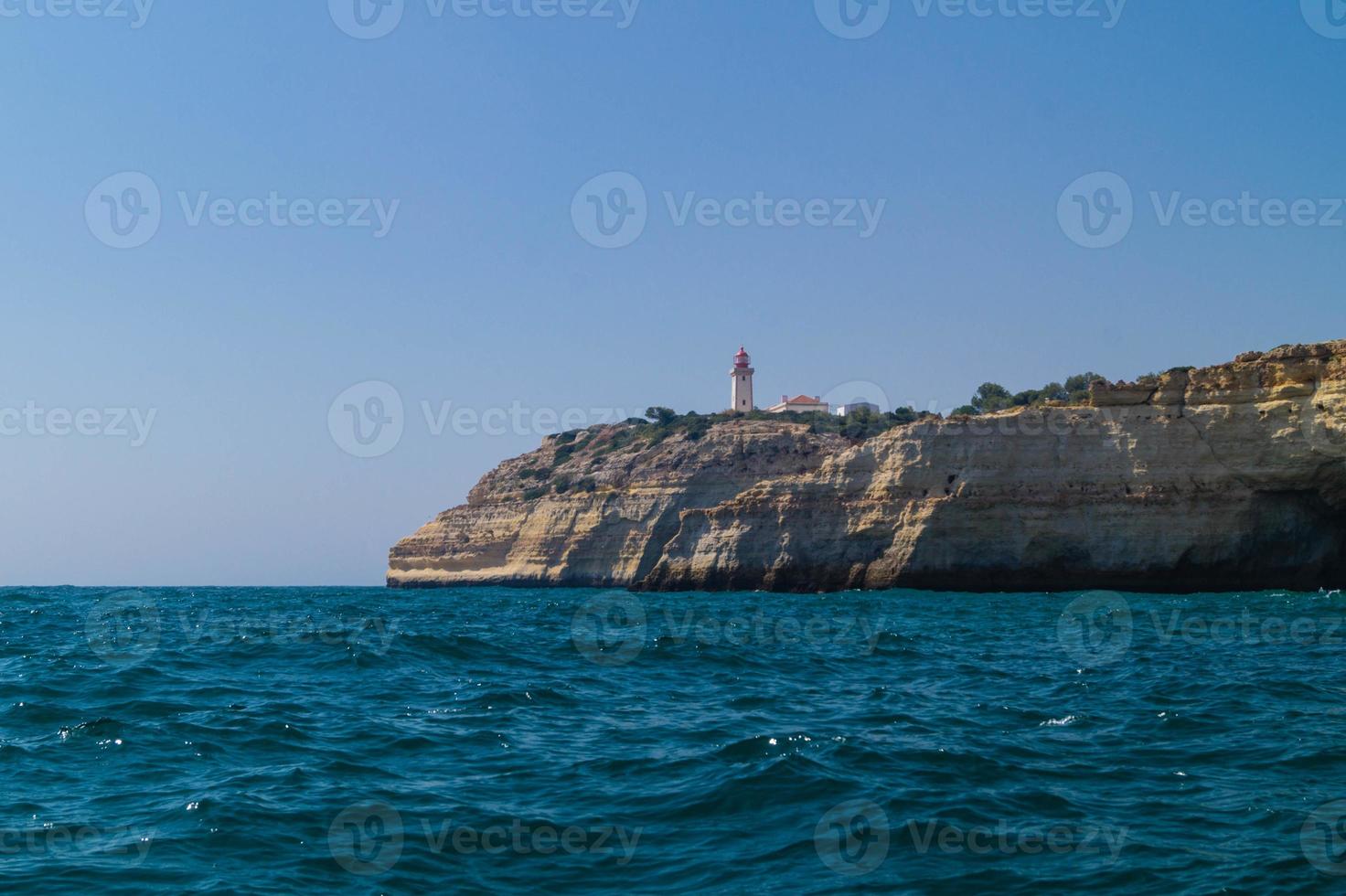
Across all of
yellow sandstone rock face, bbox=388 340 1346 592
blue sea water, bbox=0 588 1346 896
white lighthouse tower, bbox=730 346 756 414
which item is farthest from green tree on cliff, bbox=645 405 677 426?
blue sea water, bbox=0 588 1346 896

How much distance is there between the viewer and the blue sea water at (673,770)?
24.5ft

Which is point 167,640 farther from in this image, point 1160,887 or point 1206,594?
point 1206,594

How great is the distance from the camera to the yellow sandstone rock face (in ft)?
124

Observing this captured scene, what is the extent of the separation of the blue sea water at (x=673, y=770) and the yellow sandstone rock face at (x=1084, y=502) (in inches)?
876

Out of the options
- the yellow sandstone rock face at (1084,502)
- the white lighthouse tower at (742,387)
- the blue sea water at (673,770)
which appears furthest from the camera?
the white lighthouse tower at (742,387)

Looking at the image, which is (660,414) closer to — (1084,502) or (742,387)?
(742,387)

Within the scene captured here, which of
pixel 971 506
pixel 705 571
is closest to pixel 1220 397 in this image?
pixel 971 506

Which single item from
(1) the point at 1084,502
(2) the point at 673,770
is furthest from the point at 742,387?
(2) the point at 673,770

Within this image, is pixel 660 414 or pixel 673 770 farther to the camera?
pixel 660 414

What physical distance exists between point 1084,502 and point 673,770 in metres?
34.8

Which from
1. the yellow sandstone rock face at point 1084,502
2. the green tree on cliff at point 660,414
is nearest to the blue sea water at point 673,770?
the yellow sandstone rock face at point 1084,502

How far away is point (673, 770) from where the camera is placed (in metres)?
9.98

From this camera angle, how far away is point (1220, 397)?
38906 mm

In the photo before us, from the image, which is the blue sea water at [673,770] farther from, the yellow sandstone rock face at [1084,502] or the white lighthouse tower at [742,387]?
the white lighthouse tower at [742,387]
